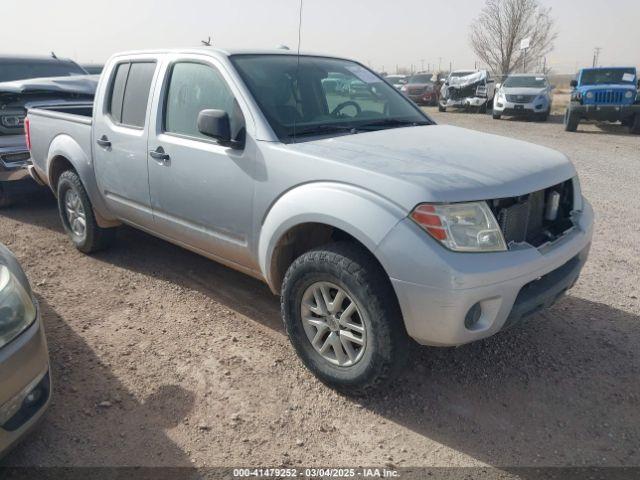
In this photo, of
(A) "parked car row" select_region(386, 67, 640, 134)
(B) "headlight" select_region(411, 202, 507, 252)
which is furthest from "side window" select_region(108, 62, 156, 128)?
(A) "parked car row" select_region(386, 67, 640, 134)

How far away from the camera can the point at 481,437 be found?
2.63 m

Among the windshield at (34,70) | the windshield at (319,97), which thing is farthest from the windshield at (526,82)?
the windshield at (319,97)

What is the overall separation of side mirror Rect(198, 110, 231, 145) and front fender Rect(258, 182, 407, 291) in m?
0.53

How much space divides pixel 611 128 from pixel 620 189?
35.0 feet

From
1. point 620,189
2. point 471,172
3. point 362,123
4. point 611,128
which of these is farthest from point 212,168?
point 611,128

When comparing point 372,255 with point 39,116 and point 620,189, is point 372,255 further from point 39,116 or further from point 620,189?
point 620,189

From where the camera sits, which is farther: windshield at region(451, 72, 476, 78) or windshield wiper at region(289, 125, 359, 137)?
windshield at region(451, 72, 476, 78)

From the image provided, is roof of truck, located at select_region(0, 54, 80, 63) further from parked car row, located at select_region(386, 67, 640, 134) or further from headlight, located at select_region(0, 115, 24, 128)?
parked car row, located at select_region(386, 67, 640, 134)

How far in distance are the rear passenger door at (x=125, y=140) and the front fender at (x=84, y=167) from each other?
0.13m

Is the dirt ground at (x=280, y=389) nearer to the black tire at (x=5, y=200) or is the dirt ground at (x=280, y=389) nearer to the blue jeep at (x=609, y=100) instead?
the black tire at (x=5, y=200)

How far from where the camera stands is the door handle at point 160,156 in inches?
146

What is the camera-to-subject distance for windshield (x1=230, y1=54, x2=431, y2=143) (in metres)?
3.33

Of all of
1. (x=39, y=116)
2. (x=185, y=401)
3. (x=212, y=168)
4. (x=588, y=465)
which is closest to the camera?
(x=588, y=465)

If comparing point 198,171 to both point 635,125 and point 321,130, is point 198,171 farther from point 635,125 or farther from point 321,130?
point 635,125
